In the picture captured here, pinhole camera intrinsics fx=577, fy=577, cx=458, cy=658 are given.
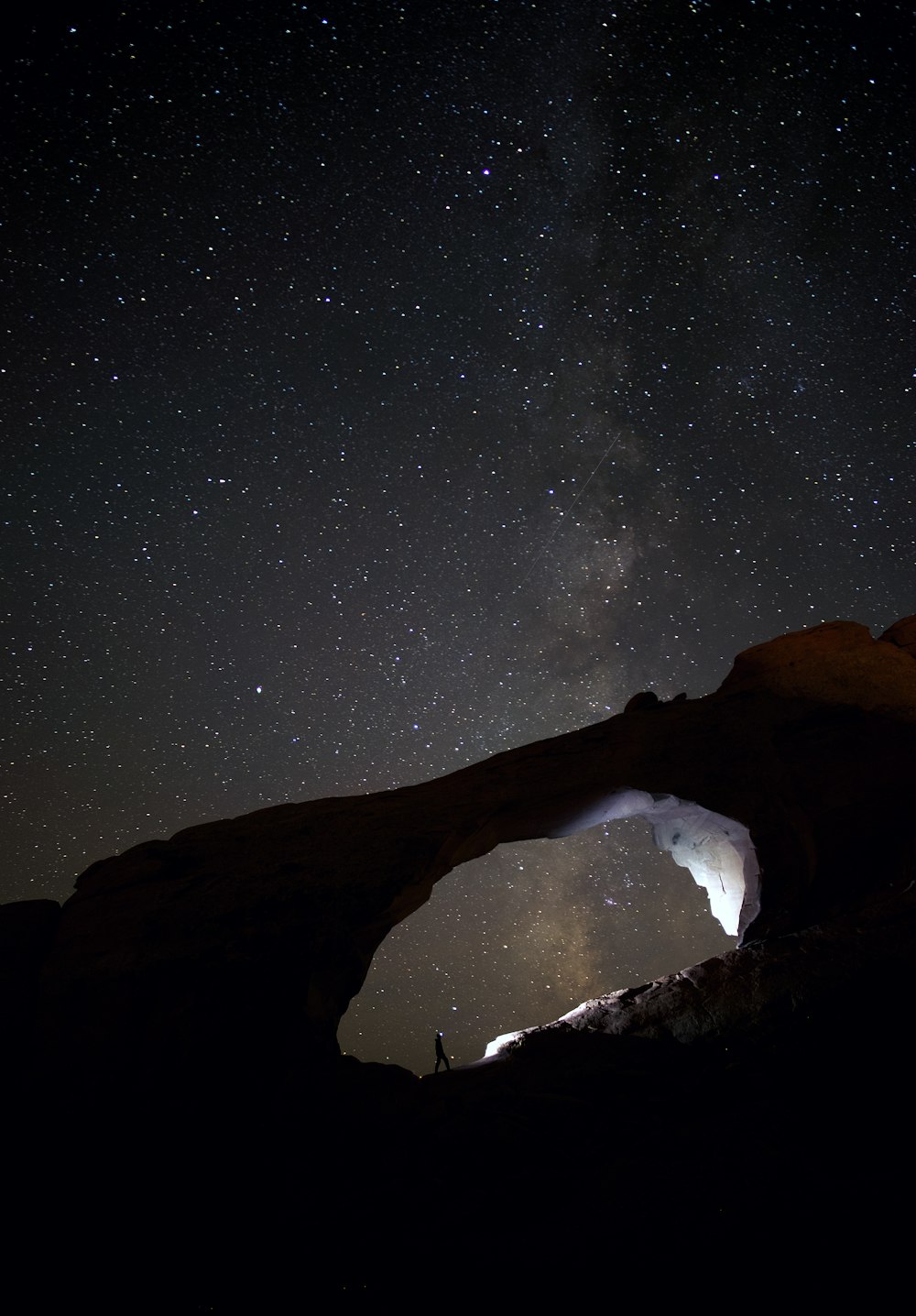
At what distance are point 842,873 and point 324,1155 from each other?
31.2 feet

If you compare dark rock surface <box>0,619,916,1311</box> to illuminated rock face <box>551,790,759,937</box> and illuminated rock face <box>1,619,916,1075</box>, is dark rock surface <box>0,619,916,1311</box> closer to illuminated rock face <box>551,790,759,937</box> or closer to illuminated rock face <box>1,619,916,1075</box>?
illuminated rock face <box>1,619,916,1075</box>

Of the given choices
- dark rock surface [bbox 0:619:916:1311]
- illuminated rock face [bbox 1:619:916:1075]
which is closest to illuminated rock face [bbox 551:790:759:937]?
illuminated rock face [bbox 1:619:916:1075]

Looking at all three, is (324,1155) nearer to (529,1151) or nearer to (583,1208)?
(529,1151)

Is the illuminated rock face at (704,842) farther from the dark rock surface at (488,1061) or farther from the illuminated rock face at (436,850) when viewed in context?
the dark rock surface at (488,1061)

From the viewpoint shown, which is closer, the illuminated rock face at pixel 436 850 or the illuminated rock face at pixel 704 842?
the illuminated rock face at pixel 436 850

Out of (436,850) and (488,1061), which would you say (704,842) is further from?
(488,1061)

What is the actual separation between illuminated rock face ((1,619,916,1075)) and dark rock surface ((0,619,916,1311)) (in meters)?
0.05

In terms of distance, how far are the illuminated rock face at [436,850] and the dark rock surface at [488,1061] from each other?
0.05 metres

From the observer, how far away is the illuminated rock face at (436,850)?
8.69 metres

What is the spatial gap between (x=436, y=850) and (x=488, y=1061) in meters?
3.40

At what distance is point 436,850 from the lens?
10.9 m

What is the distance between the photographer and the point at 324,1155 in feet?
24.2

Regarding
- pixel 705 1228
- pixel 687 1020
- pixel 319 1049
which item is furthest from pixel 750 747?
pixel 319 1049

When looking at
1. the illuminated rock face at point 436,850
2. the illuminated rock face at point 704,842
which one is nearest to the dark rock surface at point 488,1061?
the illuminated rock face at point 436,850
